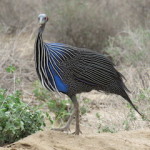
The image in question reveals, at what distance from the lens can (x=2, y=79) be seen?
25.6 feet

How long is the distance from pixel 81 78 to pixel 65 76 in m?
0.22

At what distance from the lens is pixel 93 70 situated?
502cm

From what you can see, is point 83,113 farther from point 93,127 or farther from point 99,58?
point 99,58

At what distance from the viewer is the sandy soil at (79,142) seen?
13.9ft

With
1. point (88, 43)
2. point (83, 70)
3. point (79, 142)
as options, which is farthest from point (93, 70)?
point (88, 43)

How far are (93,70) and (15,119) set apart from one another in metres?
1.16

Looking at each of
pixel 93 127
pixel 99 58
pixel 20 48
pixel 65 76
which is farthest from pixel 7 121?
pixel 20 48

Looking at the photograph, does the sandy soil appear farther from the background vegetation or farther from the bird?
the background vegetation

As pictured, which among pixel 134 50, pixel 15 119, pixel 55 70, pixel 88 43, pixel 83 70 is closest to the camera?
pixel 15 119

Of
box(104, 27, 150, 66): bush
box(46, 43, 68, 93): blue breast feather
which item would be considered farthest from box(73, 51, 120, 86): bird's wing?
box(104, 27, 150, 66): bush

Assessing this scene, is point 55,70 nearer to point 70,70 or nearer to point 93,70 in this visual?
point 70,70

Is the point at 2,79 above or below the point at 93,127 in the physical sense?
above

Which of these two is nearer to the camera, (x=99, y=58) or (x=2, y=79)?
(x=99, y=58)

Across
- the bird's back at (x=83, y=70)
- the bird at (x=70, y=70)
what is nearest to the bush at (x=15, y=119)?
the bird at (x=70, y=70)
